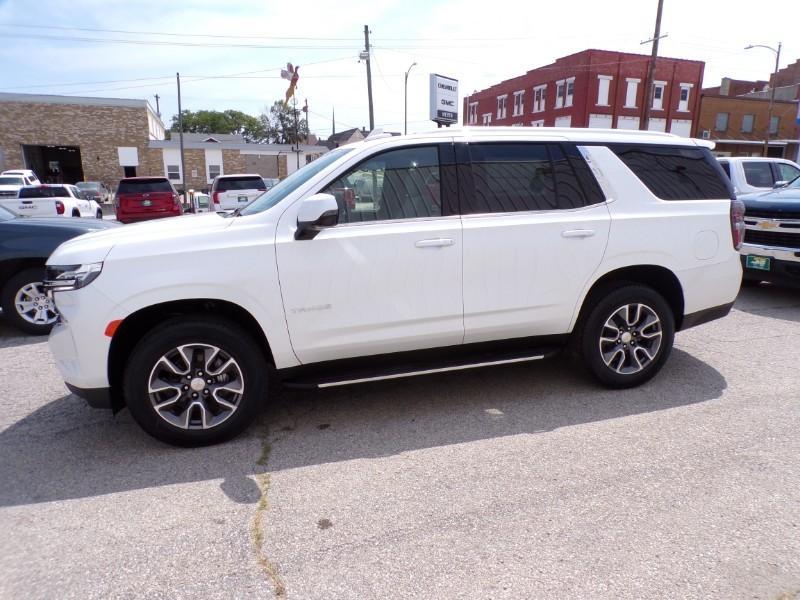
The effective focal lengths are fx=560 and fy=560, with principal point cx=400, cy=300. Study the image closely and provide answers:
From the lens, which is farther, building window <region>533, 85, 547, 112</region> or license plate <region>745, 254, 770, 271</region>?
building window <region>533, 85, 547, 112</region>

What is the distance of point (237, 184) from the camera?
659 inches

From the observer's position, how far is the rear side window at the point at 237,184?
1662 centimetres

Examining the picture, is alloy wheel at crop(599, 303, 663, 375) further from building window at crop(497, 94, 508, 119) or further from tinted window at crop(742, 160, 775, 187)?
building window at crop(497, 94, 508, 119)

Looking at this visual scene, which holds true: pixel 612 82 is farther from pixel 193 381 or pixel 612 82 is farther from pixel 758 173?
pixel 193 381

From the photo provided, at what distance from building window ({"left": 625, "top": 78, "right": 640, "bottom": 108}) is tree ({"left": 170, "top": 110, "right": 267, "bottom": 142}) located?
75559 mm

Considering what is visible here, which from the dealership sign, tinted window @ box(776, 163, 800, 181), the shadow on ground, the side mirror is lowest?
the shadow on ground

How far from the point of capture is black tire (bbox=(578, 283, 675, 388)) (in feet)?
13.9

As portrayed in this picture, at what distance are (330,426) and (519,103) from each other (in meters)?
52.3

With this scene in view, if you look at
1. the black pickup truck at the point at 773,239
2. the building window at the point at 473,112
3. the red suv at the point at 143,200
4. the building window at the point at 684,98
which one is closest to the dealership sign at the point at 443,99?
the red suv at the point at 143,200

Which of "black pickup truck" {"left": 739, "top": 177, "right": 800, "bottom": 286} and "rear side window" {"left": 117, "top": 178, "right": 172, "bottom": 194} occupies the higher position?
"rear side window" {"left": 117, "top": 178, "right": 172, "bottom": 194}

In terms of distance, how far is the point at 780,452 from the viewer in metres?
3.43

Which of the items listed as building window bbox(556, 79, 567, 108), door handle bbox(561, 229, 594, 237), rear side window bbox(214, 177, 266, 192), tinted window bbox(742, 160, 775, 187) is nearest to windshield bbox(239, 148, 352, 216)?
door handle bbox(561, 229, 594, 237)

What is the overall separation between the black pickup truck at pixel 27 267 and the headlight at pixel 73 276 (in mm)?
3213

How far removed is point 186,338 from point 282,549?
1446 mm
